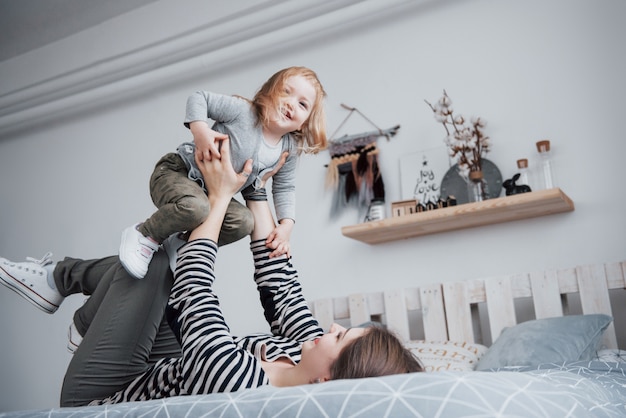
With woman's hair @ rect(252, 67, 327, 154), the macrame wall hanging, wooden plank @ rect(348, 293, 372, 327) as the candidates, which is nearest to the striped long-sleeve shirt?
woman's hair @ rect(252, 67, 327, 154)

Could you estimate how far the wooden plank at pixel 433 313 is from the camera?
9.25 ft

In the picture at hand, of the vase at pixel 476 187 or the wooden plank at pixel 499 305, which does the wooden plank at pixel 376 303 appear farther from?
the vase at pixel 476 187

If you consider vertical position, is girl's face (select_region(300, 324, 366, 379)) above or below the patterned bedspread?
above

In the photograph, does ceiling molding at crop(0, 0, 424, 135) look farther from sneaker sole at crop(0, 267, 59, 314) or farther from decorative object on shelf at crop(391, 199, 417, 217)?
sneaker sole at crop(0, 267, 59, 314)

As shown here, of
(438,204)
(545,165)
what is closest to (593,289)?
(545,165)

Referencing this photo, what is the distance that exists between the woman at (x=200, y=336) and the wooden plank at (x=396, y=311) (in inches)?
53.6

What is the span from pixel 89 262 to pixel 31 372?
296 centimetres

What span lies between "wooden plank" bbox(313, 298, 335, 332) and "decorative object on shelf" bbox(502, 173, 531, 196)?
948 mm

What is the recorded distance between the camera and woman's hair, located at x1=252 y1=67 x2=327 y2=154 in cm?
167

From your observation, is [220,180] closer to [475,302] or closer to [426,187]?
[475,302]

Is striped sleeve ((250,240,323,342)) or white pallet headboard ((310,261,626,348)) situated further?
white pallet headboard ((310,261,626,348))

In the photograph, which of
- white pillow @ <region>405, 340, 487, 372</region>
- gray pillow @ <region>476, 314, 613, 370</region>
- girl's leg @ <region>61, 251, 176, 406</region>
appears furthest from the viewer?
white pillow @ <region>405, 340, 487, 372</region>

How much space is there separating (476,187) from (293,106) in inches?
57.0

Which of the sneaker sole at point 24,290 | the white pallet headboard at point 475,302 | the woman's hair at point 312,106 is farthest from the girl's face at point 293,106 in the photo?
the white pallet headboard at point 475,302
